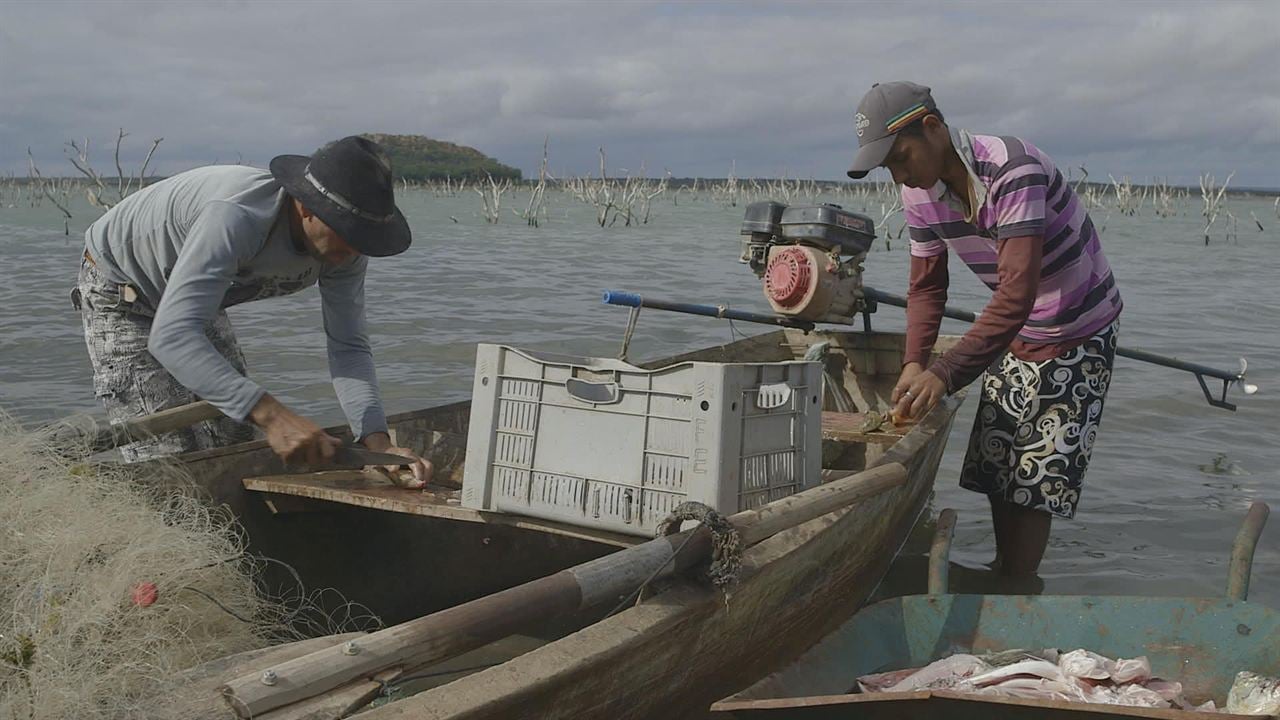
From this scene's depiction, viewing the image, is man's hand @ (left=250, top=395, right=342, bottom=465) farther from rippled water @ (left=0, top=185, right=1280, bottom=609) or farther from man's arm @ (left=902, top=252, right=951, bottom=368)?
rippled water @ (left=0, top=185, right=1280, bottom=609)

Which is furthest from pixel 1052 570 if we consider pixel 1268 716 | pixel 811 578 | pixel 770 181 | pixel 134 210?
pixel 770 181

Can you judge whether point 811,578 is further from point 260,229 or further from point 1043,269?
point 260,229

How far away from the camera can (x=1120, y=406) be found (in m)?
8.97

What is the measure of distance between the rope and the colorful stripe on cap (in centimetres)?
156

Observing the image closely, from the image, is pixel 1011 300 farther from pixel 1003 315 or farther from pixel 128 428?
pixel 128 428

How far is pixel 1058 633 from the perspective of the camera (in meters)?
3.16

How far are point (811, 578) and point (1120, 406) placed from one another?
22.0 feet

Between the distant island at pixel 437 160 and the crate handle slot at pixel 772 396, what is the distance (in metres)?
97.7

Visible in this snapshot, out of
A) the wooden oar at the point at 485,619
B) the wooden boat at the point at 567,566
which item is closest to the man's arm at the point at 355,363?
the wooden boat at the point at 567,566

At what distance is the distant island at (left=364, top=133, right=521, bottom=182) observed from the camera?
102 metres

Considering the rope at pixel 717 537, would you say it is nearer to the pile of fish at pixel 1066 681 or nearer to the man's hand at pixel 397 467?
the pile of fish at pixel 1066 681

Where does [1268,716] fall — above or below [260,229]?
below

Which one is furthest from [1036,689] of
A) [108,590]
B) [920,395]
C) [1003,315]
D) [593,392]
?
[108,590]

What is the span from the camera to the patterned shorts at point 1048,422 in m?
3.92
